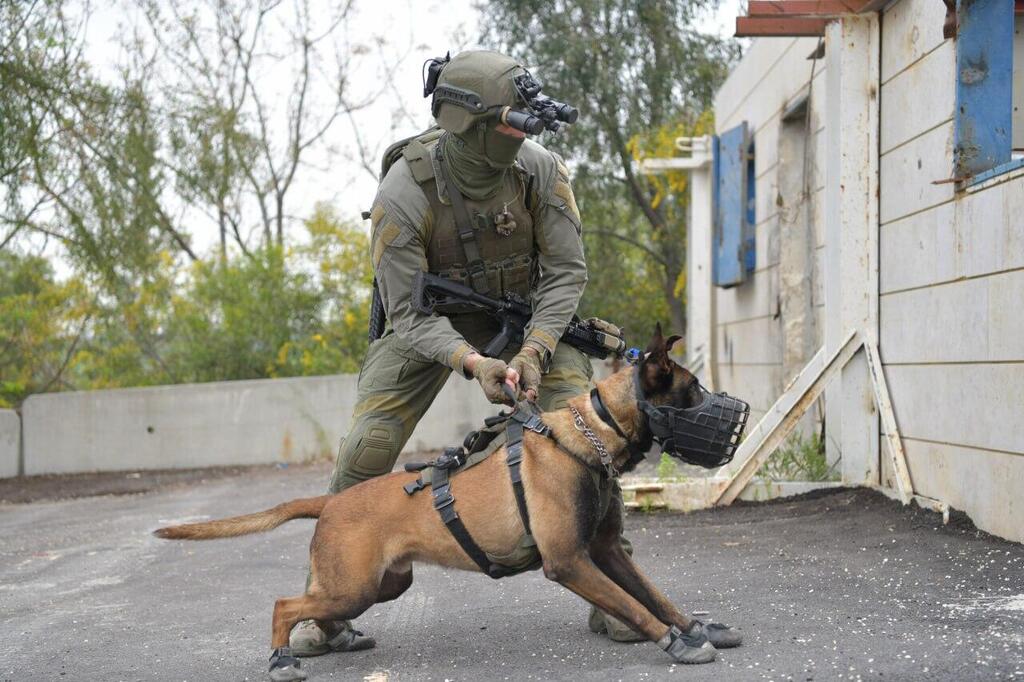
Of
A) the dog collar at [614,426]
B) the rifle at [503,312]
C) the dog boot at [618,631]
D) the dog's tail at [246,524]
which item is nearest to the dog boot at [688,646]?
the dog boot at [618,631]

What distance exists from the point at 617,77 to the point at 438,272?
14035 mm

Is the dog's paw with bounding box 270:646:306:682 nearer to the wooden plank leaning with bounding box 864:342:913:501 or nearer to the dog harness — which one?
the dog harness

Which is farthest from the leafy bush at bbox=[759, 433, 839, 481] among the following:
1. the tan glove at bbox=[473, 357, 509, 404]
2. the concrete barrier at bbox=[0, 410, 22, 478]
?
the concrete barrier at bbox=[0, 410, 22, 478]

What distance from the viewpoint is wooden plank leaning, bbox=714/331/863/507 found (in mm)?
7184

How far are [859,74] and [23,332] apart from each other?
1433 centimetres

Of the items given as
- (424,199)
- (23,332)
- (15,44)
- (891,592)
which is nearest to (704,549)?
(891,592)

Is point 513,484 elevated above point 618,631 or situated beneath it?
elevated above

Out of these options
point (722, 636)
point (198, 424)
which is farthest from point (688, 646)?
point (198, 424)

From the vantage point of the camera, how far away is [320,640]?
4488 millimetres

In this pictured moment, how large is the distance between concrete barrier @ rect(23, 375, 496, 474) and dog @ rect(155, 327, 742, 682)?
11.0 metres

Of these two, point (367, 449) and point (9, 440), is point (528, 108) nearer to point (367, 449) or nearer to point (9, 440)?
point (367, 449)

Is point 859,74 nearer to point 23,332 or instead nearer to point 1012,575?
point 1012,575

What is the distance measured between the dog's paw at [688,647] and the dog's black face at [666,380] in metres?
0.82

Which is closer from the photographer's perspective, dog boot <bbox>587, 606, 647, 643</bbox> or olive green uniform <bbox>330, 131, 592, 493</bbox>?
dog boot <bbox>587, 606, 647, 643</bbox>
